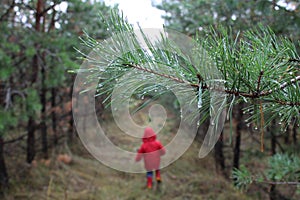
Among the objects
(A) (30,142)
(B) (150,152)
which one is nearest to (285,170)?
(B) (150,152)

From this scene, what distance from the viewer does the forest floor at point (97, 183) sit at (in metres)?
3.46

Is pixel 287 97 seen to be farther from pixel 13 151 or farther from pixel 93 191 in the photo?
pixel 13 151

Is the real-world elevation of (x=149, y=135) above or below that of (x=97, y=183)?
above

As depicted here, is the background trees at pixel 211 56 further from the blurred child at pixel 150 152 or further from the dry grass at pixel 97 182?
the blurred child at pixel 150 152

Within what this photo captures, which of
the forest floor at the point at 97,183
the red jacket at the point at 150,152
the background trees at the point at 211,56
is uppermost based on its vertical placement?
the background trees at the point at 211,56

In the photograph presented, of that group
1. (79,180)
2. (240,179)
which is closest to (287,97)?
(240,179)

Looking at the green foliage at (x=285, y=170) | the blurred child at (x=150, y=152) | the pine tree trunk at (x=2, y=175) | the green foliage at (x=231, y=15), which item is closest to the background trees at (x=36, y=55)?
the pine tree trunk at (x=2, y=175)

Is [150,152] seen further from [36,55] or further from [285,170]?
[285,170]

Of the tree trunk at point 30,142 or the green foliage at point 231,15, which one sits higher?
the green foliage at point 231,15

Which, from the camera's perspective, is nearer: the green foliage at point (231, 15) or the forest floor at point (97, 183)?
the green foliage at point (231, 15)

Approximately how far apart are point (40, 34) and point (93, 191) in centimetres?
190

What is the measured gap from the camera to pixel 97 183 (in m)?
3.79

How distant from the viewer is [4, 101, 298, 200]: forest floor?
346 centimetres

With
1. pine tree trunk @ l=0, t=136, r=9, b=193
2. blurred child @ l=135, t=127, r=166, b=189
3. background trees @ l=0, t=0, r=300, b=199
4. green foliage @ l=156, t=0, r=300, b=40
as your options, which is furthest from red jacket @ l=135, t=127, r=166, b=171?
pine tree trunk @ l=0, t=136, r=9, b=193
